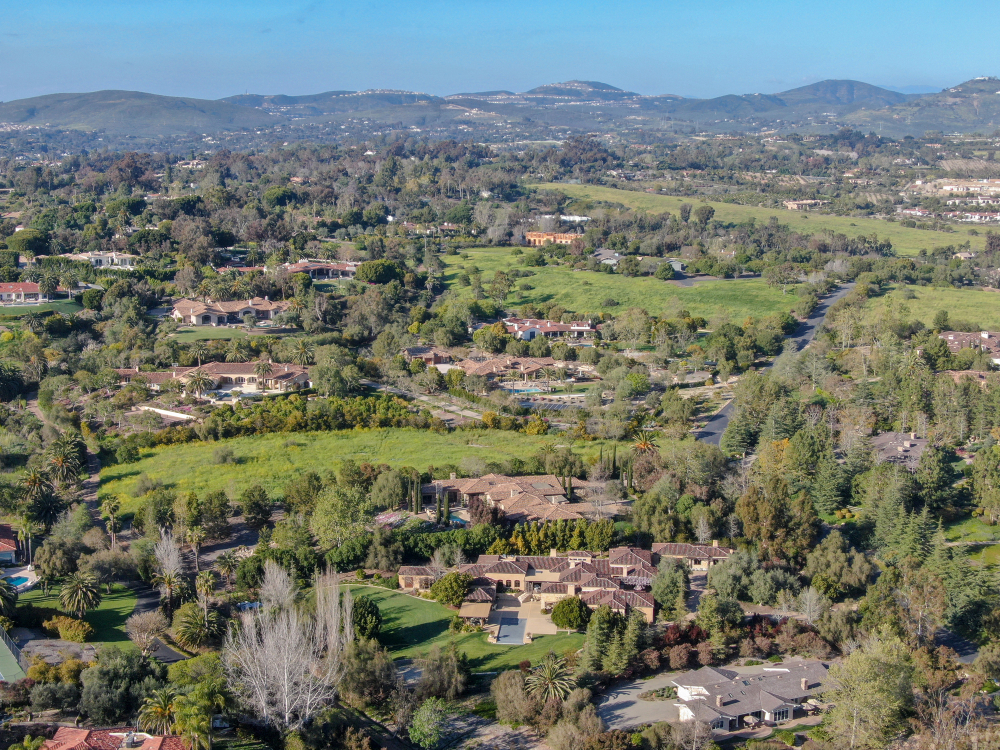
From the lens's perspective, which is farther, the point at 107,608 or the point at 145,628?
the point at 107,608

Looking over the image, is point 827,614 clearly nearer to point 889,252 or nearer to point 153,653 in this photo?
point 153,653

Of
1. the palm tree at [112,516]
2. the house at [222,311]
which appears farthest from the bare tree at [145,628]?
the house at [222,311]

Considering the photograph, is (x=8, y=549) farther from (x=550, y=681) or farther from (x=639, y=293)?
(x=639, y=293)

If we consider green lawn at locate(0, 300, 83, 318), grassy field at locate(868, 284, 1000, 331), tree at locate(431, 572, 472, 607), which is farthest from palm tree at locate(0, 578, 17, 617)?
grassy field at locate(868, 284, 1000, 331)

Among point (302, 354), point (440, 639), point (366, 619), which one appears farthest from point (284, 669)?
point (302, 354)

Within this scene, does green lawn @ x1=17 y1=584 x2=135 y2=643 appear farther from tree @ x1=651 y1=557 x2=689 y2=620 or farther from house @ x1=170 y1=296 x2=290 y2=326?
house @ x1=170 y1=296 x2=290 y2=326
